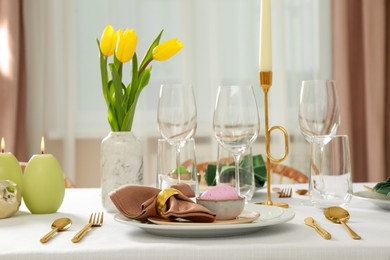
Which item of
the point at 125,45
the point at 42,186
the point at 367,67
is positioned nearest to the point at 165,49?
the point at 125,45

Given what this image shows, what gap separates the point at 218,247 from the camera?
93cm

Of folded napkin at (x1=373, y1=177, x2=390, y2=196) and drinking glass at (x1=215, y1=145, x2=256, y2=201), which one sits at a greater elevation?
drinking glass at (x1=215, y1=145, x2=256, y2=201)

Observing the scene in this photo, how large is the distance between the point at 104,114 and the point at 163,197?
2.52 m

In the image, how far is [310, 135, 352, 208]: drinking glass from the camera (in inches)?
51.0

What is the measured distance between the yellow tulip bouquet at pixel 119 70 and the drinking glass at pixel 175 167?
0.31 ft

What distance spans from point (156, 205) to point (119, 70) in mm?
429

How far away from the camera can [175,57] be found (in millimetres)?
3521

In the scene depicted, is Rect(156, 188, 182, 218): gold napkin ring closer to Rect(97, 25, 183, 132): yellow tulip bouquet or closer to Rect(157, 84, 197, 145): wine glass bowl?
Rect(157, 84, 197, 145): wine glass bowl

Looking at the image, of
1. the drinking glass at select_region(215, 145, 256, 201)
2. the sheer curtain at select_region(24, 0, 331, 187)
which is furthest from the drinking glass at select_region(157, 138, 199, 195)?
the sheer curtain at select_region(24, 0, 331, 187)

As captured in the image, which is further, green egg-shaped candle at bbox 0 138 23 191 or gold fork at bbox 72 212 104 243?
green egg-shaped candle at bbox 0 138 23 191

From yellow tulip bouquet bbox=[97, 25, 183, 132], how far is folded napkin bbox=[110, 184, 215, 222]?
0.27 metres

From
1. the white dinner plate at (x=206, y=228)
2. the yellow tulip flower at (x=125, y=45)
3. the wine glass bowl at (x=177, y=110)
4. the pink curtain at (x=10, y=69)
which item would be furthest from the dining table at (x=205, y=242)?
the pink curtain at (x=10, y=69)

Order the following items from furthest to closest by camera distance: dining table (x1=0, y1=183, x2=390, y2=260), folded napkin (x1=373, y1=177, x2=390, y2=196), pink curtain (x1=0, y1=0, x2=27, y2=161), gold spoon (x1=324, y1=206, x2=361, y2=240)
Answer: pink curtain (x1=0, y1=0, x2=27, y2=161), folded napkin (x1=373, y1=177, x2=390, y2=196), gold spoon (x1=324, y1=206, x2=361, y2=240), dining table (x1=0, y1=183, x2=390, y2=260)

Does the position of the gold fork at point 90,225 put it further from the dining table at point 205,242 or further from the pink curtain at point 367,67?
the pink curtain at point 367,67
